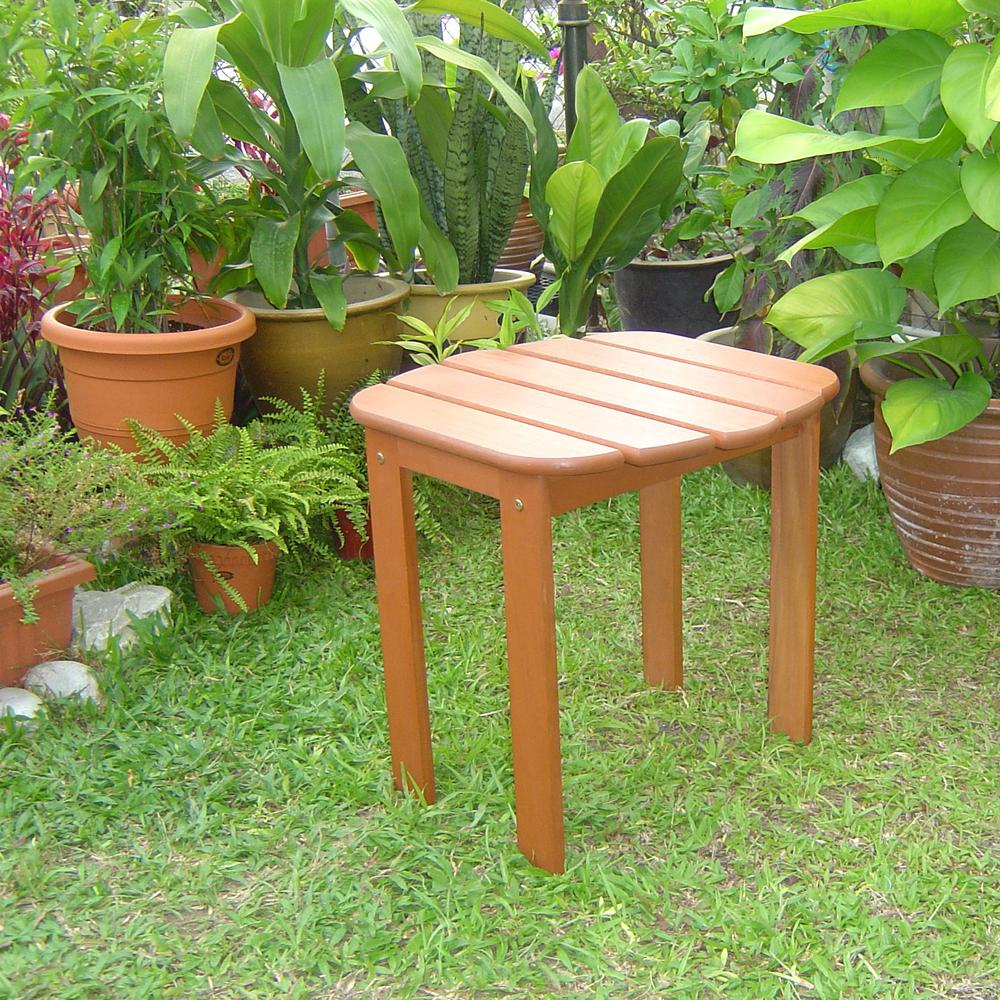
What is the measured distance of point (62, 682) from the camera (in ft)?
7.25

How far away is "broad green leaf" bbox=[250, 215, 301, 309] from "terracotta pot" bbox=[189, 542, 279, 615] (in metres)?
0.56

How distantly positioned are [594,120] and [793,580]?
151 cm

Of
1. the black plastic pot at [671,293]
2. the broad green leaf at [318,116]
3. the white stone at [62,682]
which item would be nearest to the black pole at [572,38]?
the black plastic pot at [671,293]

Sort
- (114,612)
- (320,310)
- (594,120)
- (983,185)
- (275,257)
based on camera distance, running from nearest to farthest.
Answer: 1. (983,185)
2. (114,612)
3. (275,257)
4. (320,310)
5. (594,120)

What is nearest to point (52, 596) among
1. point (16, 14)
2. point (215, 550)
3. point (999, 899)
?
point (215, 550)

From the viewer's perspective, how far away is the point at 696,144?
3.05 m

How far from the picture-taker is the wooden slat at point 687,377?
68.5 inches

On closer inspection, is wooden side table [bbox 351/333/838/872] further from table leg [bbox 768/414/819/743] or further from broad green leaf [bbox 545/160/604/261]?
Result: broad green leaf [bbox 545/160/604/261]

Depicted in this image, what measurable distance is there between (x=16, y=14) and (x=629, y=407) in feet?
5.10

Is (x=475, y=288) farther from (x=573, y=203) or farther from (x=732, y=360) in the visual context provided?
(x=732, y=360)

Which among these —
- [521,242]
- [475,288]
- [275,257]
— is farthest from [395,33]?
[521,242]

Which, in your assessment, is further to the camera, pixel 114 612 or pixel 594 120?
pixel 594 120

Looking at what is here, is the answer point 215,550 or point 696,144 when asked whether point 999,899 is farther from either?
point 696,144

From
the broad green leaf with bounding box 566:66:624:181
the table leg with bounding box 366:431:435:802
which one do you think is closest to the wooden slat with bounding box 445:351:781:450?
the table leg with bounding box 366:431:435:802
